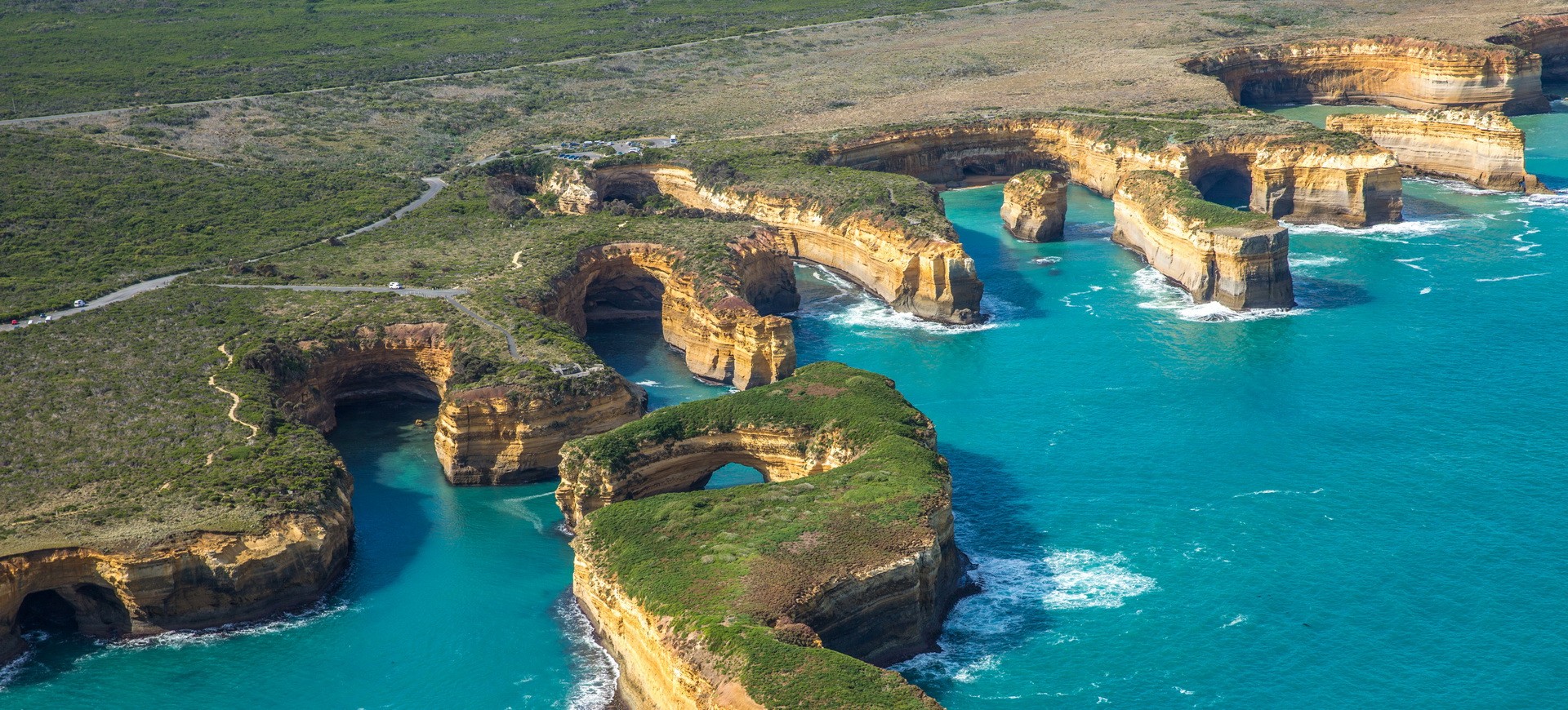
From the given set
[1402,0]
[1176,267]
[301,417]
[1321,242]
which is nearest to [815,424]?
[301,417]

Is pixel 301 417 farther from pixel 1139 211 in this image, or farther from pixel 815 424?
pixel 1139 211

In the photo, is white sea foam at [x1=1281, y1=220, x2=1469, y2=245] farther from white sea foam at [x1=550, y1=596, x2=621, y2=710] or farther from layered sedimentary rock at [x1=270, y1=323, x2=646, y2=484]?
white sea foam at [x1=550, y1=596, x2=621, y2=710]

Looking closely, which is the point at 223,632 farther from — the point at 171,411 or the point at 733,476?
the point at 733,476

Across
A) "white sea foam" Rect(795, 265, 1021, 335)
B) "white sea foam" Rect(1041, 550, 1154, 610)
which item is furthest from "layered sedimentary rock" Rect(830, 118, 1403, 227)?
"white sea foam" Rect(1041, 550, 1154, 610)

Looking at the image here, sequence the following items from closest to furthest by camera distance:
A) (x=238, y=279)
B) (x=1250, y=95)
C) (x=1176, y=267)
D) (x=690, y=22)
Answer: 1. (x=238, y=279)
2. (x=1176, y=267)
3. (x=1250, y=95)
4. (x=690, y=22)

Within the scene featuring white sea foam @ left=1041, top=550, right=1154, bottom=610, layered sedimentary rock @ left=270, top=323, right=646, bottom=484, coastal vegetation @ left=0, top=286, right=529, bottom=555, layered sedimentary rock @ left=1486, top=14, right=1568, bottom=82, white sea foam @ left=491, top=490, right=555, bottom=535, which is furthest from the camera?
layered sedimentary rock @ left=1486, top=14, right=1568, bottom=82

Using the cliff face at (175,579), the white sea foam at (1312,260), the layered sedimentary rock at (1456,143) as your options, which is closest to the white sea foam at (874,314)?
the white sea foam at (1312,260)

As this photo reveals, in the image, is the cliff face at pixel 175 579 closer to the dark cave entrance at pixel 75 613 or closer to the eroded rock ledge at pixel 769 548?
the dark cave entrance at pixel 75 613
